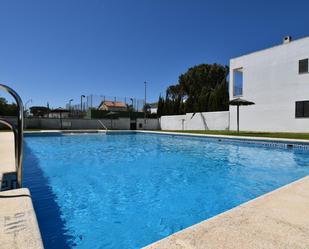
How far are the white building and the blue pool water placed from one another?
307 inches

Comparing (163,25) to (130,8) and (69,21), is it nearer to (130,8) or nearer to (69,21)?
(130,8)

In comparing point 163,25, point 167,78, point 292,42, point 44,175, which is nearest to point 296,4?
point 292,42

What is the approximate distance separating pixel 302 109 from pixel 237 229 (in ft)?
48.9

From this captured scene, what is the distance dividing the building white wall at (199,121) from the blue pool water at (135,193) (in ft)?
37.8

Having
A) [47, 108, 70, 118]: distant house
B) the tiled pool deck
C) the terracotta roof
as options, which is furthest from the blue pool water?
the terracotta roof

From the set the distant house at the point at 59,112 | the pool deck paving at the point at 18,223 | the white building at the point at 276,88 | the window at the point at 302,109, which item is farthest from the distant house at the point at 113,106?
the pool deck paving at the point at 18,223

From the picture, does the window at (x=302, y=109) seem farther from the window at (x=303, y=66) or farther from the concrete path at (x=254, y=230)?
the concrete path at (x=254, y=230)

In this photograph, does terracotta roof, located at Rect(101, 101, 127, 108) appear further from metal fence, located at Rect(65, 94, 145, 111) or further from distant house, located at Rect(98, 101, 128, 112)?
metal fence, located at Rect(65, 94, 145, 111)

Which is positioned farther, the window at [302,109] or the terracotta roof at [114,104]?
the terracotta roof at [114,104]

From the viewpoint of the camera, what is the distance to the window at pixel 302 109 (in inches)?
536

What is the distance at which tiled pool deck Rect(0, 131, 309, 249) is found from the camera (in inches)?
62.6

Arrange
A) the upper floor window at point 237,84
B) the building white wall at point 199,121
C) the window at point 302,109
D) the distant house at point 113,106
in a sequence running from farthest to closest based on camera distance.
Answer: the distant house at point 113,106, the building white wall at point 199,121, the upper floor window at point 237,84, the window at point 302,109

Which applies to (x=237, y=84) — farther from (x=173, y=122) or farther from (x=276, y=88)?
(x=173, y=122)

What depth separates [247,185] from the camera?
4922mm
